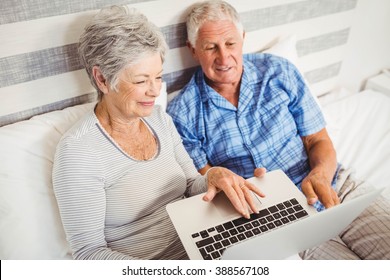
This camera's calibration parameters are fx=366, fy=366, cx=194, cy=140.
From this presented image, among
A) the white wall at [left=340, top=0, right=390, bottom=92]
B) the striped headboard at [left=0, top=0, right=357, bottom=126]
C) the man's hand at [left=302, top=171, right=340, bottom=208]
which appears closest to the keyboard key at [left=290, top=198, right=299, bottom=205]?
the man's hand at [left=302, top=171, right=340, bottom=208]

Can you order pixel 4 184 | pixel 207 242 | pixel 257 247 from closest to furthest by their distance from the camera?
pixel 257 247 → pixel 207 242 → pixel 4 184

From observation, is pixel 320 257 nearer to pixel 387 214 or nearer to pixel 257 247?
pixel 387 214

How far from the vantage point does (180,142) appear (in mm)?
1208

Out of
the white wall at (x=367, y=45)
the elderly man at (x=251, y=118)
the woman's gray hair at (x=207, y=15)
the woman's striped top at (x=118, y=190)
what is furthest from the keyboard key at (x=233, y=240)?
the white wall at (x=367, y=45)

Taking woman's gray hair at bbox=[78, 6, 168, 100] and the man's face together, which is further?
the man's face

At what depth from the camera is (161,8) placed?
4.06ft

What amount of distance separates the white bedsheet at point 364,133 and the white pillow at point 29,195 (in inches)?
44.6

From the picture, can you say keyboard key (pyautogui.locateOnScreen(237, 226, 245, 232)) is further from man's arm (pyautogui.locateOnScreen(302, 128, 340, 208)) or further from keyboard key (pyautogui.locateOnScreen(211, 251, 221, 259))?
man's arm (pyautogui.locateOnScreen(302, 128, 340, 208))

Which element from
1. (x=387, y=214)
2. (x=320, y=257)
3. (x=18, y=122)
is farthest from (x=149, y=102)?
(x=387, y=214)

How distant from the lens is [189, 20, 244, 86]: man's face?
1.24 metres

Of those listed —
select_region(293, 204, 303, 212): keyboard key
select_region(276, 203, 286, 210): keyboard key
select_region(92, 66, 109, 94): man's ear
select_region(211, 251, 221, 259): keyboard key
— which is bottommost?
select_region(211, 251, 221, 259): keyboard key

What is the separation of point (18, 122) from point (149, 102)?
43 cm

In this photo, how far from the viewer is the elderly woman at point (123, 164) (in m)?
0.93

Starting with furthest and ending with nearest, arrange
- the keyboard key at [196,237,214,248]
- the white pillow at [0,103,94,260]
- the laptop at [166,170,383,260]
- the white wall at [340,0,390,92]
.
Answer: the white wall at [340,0,390,92] < the white pillow at [0,103,94,260] < the keyboard key at [196,237,214,248] < the laptop at [166,170,383,260]
